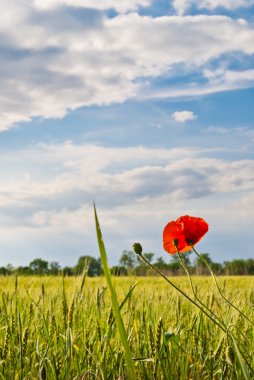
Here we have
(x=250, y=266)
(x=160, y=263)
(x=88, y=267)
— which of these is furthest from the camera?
(x=250, y=266)

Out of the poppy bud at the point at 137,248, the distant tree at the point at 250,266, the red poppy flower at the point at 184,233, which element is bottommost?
the poppy bud at the point at 137,248

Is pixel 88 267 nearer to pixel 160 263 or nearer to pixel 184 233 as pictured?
pixel 184 233

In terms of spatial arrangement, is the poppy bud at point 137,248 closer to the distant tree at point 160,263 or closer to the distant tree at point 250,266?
the distant tree at point 160,263

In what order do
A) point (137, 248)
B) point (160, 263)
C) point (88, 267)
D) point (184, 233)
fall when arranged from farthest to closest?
point (160, 263) → point (88, 267) → point (184, 233) → point (137, 248)

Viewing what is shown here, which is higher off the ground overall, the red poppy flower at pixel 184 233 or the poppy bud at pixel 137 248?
the red poppy flower at pixel 184 233

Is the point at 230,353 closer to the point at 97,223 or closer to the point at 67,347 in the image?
the point at 67,347

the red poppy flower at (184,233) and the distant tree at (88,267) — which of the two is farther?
the distant tree at (88,267)

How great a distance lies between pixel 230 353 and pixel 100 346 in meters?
0.46

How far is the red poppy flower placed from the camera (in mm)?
1586

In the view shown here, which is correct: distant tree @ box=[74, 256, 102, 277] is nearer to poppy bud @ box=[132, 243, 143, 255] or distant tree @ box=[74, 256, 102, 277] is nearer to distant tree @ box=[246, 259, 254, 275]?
poppy bud @ box=[132, 243, 143, 255]

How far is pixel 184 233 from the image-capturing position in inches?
62.5

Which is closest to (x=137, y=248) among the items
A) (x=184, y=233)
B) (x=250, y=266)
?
(x=184, y=233)

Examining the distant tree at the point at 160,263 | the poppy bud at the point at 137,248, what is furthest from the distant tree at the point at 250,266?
the poppy bud at the point at 137,248

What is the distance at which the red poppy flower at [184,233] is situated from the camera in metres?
1.59
